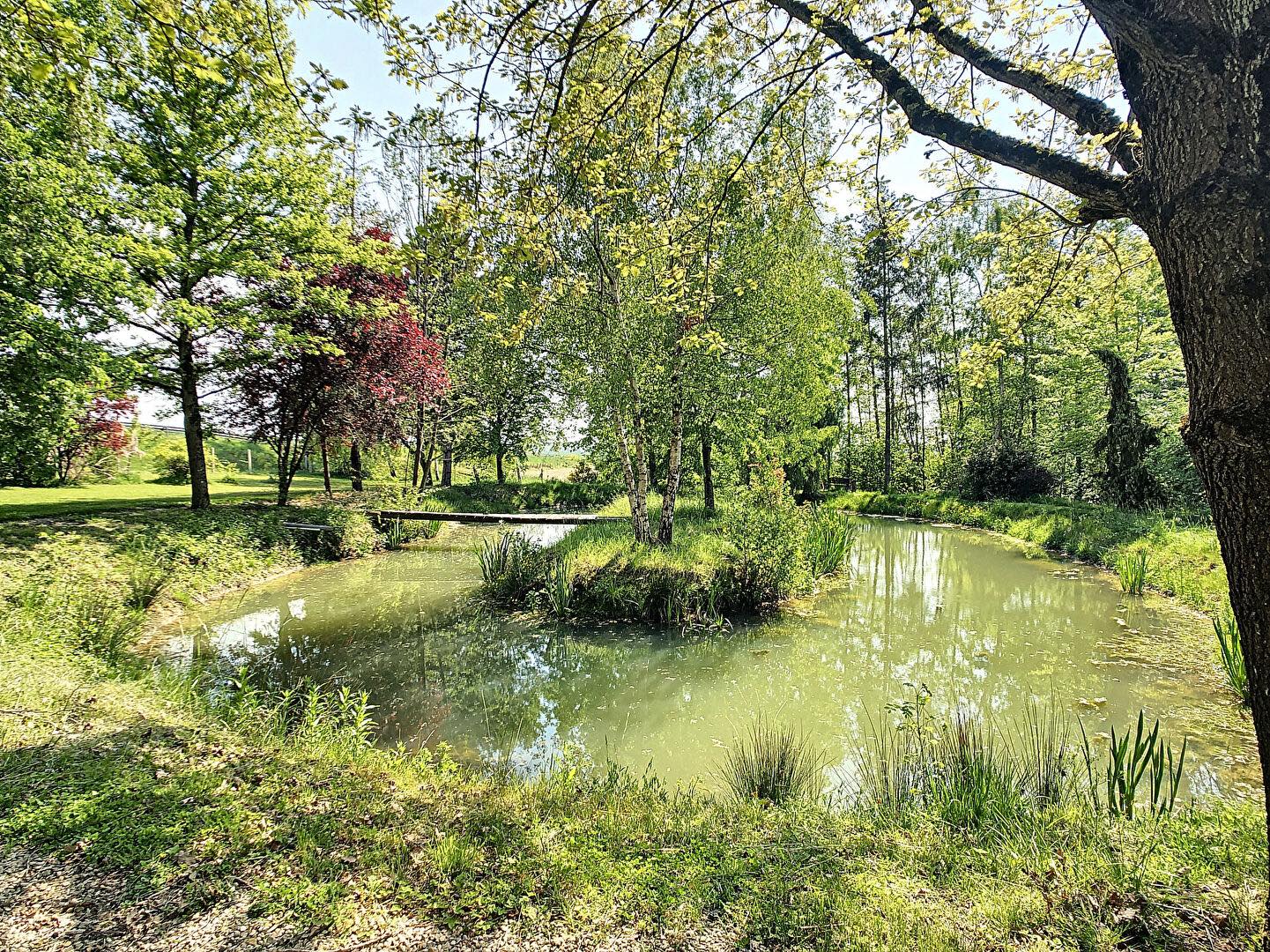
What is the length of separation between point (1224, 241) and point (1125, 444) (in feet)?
63.0

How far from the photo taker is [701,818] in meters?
3.39

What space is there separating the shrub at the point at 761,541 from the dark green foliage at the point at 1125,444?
13.3 meters

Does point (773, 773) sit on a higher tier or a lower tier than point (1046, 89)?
lower

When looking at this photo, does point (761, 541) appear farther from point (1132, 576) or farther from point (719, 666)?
point (1132, 576)

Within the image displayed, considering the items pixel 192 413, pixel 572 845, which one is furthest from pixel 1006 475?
pixel 192 413

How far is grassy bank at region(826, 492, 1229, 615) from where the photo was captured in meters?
9.56

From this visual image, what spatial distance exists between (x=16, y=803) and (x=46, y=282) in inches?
360

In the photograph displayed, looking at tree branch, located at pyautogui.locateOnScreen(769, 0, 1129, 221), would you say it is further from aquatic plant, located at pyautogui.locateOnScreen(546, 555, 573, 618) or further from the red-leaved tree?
the red-leaved tree

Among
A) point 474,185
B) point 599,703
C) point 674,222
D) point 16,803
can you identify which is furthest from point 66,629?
point 674,222

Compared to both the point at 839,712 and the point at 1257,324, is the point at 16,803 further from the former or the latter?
the point at 839,712

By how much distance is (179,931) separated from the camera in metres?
2.19

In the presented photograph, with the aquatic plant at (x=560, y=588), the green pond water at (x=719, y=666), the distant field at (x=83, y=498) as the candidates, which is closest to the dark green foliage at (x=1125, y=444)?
the green pond water at (x=719, y=666)

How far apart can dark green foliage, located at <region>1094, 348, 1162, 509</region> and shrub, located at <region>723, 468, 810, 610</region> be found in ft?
43.7

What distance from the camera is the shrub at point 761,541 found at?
30.9 feet
